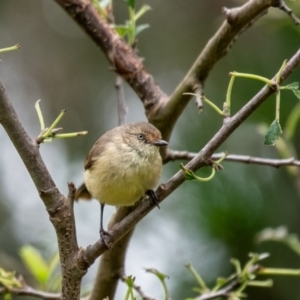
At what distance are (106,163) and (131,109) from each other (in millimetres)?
2429

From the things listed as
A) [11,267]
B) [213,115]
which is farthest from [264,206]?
[11,267]

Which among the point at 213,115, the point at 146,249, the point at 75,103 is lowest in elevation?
the point at 146,249

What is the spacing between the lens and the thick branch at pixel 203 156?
1.55m

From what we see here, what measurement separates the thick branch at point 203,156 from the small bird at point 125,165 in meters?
0.57

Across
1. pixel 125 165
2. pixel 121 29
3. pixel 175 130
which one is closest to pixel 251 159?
pixel 125 165

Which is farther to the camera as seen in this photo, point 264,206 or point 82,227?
point 82,227

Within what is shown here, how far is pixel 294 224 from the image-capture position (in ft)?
10.9

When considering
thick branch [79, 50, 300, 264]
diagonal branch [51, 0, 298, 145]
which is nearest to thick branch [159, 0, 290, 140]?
diagonal branch [51, 0, 298, 145]

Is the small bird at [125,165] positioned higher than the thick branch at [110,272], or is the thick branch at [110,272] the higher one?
the small bird at [125,165]

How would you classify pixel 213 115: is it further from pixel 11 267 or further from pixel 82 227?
pixel 11 267

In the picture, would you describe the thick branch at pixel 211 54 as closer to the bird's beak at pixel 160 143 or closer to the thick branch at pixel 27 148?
the bird's beak at pixel 160 143

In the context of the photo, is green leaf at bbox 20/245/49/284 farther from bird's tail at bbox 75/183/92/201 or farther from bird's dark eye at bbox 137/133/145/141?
bird's dark eye at bbox 137/133/145/141

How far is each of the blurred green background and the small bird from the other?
0.52 metres

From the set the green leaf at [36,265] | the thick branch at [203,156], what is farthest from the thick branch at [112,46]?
the thick branch at [203,156]
